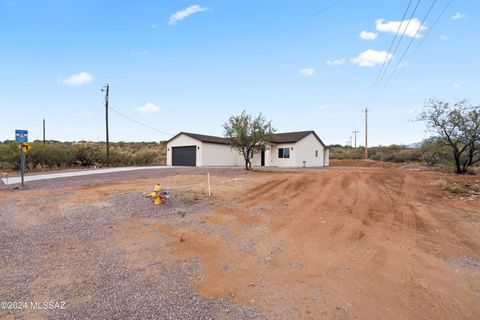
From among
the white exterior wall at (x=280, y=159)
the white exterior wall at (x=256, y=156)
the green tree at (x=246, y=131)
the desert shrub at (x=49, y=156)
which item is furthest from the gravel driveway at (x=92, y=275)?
the white exterior wall at (x=280, y=159)

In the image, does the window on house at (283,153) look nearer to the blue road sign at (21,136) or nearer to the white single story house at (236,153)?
the white single story house at (236,153)

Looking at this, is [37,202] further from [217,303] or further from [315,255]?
[315,255]

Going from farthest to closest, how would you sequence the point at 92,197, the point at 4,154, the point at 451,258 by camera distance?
the point at 4,154 < the point at 92,197 < the point at 451,258

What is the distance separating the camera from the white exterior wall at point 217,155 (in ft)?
96.1

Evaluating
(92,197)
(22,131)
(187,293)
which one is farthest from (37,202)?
(187,293)

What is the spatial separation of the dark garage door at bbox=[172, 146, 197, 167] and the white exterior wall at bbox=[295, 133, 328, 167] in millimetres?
11303

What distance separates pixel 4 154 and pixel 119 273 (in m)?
27.5

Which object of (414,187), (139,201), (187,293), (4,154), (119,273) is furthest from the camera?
(4,154)

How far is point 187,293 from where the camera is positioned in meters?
3.70

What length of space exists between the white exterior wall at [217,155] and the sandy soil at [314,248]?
62.0 feet

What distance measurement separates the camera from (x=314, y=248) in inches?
212

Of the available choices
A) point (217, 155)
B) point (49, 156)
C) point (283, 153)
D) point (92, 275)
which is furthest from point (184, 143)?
point (92, 275)

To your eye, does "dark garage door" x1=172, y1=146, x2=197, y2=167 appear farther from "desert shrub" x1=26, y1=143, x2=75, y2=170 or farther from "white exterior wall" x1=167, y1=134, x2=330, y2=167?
"desert shrub" x1=26, y1=143, x2=75, y2=170

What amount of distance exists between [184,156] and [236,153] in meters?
6.40
